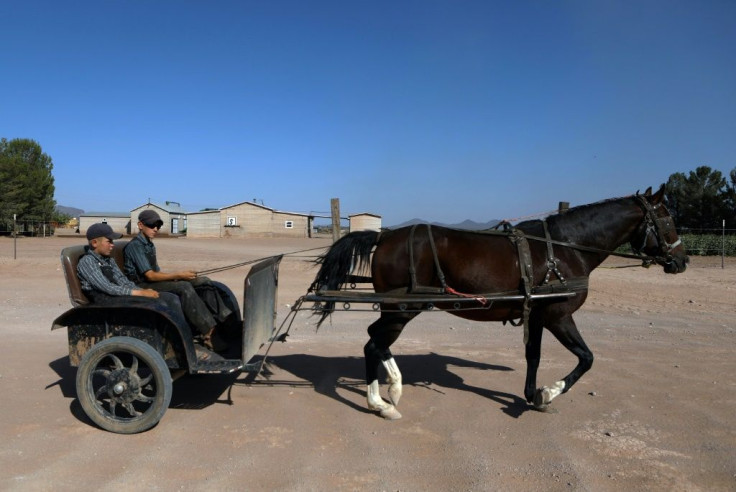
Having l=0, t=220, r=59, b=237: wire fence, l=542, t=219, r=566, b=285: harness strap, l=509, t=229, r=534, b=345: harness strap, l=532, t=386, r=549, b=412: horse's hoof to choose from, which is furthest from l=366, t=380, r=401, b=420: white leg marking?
l=0, t=220, r=59, b=237: wire fence

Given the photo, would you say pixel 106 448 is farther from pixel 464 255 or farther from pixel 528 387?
pixel 528 387

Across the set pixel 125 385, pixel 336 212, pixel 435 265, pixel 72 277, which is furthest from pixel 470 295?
pixel 336 212

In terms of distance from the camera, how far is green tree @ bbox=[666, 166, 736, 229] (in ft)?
118

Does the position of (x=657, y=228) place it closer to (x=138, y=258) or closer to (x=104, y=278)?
(x=138, y=258)

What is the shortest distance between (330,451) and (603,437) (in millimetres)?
2451

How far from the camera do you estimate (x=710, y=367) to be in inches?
256

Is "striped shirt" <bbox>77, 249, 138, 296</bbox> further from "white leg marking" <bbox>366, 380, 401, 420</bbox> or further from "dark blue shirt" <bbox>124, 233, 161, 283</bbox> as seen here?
"white leg marking" <bbox>366, 380, 401, 420</bbox>

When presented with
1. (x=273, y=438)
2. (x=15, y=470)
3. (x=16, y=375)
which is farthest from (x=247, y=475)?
(x=16, y=375)

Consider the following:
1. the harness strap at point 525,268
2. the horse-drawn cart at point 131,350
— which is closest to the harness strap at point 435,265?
the harness strap at point 525,268

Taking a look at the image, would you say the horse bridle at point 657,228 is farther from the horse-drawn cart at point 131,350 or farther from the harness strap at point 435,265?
the horse-drawn cart at point 131,350

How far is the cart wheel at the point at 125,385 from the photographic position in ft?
14.6

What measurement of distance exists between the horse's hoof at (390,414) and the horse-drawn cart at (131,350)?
4.64 feet

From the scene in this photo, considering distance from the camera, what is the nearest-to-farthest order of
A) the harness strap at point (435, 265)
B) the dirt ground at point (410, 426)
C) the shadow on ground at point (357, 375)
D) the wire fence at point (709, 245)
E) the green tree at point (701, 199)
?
the dirt ground at point (410, 426) < the harness strap at point (435, 265) < the shadow on ground at point (357, 375) < the wire fence at point (709, 245) < the green tree at point (701, 199)

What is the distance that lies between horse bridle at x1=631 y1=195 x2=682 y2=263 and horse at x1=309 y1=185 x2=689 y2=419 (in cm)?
1
